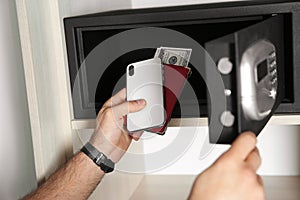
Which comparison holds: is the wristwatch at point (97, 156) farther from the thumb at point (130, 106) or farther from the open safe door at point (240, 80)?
the open safe door at point (240, 80)

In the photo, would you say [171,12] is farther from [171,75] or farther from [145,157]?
[145,157]

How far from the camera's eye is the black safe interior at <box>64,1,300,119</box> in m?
1.07

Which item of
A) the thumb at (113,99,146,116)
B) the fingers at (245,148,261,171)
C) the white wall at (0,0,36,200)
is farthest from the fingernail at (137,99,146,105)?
the fingers at (245,148,261,171)

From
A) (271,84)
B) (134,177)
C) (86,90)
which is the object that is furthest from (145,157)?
(271,84)

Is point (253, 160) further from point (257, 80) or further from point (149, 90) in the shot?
point (149, 90)

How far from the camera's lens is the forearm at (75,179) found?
113 centimetres

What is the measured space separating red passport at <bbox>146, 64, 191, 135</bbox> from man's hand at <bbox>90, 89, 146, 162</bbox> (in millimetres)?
80

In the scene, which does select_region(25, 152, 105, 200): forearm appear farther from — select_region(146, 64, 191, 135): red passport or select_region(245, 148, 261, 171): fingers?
select_region(245, 148, 261, 171): fingers

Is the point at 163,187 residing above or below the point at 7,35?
below

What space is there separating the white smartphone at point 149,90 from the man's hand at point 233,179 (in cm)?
43

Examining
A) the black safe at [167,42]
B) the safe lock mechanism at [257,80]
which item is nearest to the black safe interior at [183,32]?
the black safe at [167,42]

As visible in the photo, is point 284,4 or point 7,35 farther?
point 7,35

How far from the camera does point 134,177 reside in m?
1.65

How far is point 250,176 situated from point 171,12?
537mm
